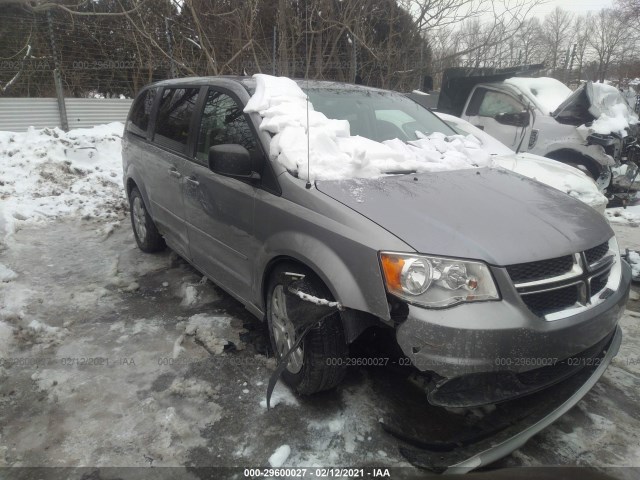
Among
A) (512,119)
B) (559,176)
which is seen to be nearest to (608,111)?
(512,119)

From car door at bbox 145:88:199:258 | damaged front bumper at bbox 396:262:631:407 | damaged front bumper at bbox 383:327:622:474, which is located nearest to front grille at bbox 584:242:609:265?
damaged front bumper at bbox 396:262:631:407

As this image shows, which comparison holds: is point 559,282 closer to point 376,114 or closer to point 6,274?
point 376,114

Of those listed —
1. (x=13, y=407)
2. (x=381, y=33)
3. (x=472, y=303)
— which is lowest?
(x=13, y=407)

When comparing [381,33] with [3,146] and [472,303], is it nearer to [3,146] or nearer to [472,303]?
[3,146]

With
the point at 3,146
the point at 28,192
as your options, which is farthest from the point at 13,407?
the point at 3,146

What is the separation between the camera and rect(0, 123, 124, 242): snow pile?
21.3 ft

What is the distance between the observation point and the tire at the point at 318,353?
7.88 feet

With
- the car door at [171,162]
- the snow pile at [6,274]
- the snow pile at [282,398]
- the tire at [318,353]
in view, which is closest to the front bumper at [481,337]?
the tire at [318,353]

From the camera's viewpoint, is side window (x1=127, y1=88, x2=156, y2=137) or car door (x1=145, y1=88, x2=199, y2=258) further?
side window (x1=127, y1=88, x2=156, y2=137)

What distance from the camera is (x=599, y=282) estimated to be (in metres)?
2.41

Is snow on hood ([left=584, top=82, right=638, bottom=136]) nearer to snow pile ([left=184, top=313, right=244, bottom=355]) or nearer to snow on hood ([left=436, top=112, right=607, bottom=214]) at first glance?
snow on hood ([left=436, top=112, right=607, bottom=214])

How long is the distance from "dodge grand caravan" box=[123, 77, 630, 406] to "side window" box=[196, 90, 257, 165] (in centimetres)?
1

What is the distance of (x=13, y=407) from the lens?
8.71ft

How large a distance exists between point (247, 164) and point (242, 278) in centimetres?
80
